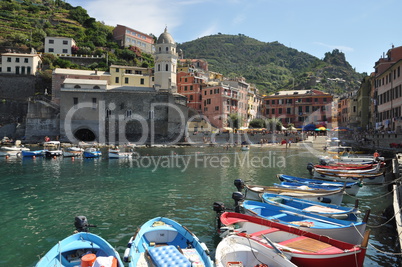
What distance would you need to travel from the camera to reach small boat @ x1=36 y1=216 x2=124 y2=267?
6.95m

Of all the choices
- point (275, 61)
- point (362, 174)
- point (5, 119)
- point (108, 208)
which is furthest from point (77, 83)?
point (275, 61)

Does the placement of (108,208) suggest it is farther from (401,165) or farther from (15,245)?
(401,165)

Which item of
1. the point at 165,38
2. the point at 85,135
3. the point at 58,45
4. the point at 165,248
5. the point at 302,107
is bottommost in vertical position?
the point at 165,248

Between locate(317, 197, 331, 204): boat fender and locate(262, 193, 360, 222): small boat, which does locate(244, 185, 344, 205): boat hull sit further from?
locate(262, 193, 360, 222): small boat

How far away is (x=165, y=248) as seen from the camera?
7.84 metres

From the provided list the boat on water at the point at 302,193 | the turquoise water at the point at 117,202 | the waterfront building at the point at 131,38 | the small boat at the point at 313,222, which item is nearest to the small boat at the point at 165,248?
the turquoise water at the point at 117,202

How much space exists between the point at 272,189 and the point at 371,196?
22.3 ft

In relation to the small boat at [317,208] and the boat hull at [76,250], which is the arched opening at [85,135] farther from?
the boat hull at [76,250]

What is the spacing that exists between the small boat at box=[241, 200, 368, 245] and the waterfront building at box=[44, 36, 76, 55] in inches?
3217

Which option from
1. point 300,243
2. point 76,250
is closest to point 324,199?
point 300,243

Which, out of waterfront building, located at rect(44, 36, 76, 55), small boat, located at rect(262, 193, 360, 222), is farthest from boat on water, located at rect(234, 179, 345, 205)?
waterfront building, located at rect(44, 36, 76, 55)

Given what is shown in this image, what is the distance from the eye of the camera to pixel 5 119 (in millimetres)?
62094

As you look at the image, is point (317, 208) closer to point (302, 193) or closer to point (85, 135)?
point (302, 193)

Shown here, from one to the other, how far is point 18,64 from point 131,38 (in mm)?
36740
